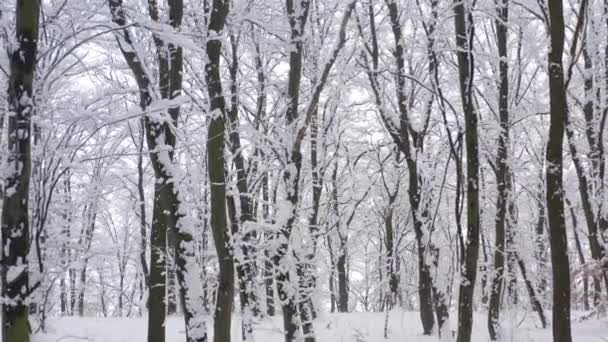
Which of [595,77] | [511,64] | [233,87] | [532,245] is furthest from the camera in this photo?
[532,245]

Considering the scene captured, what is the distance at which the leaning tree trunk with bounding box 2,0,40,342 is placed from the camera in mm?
4137

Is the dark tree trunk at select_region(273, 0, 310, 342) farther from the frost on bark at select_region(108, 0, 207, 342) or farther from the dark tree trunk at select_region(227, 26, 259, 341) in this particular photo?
the frost on bark at select_region(108, 0, 207, 342)

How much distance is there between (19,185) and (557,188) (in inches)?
216

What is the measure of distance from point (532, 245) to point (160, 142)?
14094 mm

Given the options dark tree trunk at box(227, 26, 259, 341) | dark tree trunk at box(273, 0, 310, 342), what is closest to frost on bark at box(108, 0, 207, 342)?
dark tree trunk at box(273, 0, 310, 342)

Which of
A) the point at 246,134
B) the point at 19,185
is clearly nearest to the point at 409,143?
the point at 246,134

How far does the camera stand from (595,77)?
41.4ft

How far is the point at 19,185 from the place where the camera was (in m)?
4.22

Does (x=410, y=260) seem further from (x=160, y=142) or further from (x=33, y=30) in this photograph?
(x=33, y=30)

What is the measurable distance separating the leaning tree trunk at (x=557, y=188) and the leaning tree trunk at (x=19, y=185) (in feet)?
17.3

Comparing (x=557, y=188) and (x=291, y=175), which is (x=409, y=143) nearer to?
(x=291, y=175)

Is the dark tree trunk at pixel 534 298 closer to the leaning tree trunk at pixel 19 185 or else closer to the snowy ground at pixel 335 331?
the snowy ground at pixel 335 331

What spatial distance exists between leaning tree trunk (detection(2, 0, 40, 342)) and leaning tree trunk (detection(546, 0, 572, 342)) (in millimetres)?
5286

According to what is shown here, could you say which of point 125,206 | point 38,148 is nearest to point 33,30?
point 38,148
